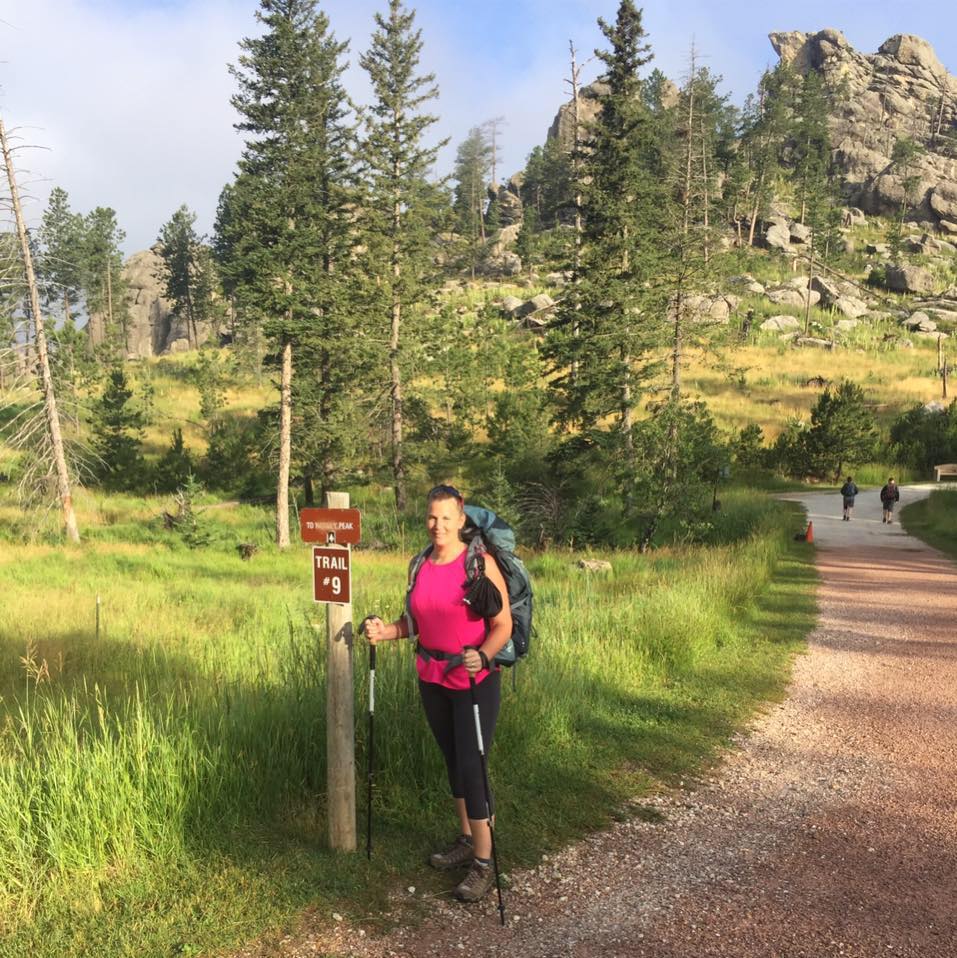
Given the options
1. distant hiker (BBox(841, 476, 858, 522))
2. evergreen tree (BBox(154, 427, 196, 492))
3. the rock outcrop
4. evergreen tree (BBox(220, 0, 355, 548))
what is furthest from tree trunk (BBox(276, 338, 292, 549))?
the rock outcrop

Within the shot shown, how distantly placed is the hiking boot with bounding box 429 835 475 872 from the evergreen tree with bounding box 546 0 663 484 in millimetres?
22302

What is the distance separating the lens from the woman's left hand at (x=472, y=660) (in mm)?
3324

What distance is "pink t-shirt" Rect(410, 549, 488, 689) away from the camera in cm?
344

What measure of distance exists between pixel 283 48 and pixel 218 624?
28694 millimetres

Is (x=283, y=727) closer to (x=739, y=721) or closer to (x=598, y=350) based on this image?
(x=739, y=721)

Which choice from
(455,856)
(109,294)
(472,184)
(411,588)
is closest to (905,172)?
(472,184)

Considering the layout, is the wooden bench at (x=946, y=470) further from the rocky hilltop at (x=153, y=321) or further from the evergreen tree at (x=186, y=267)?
the rocky hilltop at (x=153, y=321)

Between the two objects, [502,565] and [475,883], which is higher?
[502,565]

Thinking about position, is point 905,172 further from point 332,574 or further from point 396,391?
point 332,574

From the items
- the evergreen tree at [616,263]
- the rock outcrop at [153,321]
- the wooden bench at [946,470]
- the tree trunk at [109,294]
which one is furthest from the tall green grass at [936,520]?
the rock outcrop at [153,321]

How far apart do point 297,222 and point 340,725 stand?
2825 centimetres

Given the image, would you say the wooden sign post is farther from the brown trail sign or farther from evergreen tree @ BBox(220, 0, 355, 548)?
evergreen tree @ BBox(220, 0, 355, 548)

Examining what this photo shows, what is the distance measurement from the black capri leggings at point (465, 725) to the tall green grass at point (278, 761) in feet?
1.83

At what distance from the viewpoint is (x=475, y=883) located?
3.48 meters
